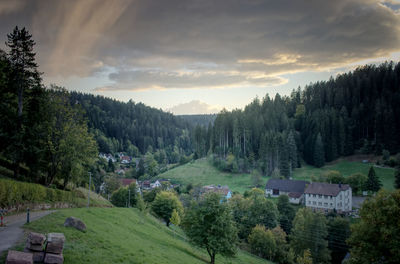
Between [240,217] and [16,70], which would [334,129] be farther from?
[16,70]

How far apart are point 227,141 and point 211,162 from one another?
12.1m

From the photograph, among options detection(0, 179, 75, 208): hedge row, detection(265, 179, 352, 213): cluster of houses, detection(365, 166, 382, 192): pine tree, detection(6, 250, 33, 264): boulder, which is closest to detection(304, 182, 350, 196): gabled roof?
detection(265, 179, 352, 213): cluster of houses

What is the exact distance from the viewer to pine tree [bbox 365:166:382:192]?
55953 millimetres

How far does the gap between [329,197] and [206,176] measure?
38.7 metres

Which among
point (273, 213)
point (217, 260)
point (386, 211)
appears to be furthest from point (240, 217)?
point (386, 211)

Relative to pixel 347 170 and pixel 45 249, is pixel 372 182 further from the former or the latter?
pixel 45 249

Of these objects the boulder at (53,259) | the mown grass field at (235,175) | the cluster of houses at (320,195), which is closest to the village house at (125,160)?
the mown grass field at (235,175)

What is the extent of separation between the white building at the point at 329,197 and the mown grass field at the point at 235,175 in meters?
15.7

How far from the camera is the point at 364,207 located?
21969 mm

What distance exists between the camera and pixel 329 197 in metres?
55.2

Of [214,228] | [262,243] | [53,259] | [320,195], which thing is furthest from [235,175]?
[53,259]

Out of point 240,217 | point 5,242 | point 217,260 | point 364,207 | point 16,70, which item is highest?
point 16,70

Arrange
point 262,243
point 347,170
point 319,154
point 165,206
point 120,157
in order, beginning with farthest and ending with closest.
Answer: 1. point 120,157
2. point 319,154
3. point 347,170
4. point 165,206
5. point 262,243

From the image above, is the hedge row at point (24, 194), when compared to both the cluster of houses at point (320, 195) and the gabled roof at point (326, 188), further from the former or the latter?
the gabled roof at point (326, 188)
